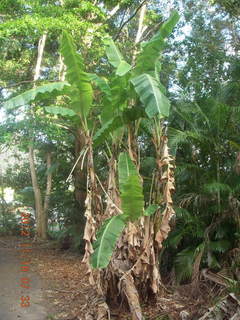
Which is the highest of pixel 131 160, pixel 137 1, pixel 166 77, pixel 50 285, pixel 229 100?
pixel 137 1

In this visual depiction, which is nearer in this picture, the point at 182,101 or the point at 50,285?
the point at 50,285

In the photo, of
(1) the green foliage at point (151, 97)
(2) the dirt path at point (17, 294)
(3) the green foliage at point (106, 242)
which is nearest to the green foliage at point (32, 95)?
(1) the green foliage at point (151, 97)

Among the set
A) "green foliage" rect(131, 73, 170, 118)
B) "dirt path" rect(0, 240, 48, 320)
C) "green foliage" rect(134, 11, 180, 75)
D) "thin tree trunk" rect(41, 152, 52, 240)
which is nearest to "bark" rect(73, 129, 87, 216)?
"dirt path" rect(0, 240, 48, 320)

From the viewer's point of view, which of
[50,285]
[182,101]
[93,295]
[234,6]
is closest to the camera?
[93,295]

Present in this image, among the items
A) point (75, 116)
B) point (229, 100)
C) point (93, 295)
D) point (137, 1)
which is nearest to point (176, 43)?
point (137, 1)

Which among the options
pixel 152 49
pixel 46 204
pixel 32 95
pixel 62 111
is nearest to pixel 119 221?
pixel 62 111

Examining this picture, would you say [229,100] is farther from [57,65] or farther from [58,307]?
[57,65]

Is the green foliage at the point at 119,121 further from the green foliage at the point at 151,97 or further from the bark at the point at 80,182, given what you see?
the bark at the point at 80,182

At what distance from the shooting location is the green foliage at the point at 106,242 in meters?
4.70

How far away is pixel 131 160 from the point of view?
5.97 metres

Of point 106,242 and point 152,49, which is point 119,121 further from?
point 106,242

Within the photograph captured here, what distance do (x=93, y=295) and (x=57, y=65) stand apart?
1058 centimetres

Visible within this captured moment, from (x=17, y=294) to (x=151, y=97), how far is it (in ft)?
16.6

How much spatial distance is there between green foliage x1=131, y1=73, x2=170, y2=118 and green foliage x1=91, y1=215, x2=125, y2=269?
160cm
